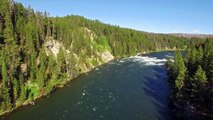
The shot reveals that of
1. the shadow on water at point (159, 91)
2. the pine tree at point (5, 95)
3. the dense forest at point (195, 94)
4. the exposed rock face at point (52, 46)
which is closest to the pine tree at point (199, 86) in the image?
the dense forest at point (195, 94)

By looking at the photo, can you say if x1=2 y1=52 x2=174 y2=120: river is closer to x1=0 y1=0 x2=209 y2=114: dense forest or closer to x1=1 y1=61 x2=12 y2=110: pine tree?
x1=1 y1=61 x2=12 y2=110: pine tree

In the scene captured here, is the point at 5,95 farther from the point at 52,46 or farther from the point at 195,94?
the point at 52,46

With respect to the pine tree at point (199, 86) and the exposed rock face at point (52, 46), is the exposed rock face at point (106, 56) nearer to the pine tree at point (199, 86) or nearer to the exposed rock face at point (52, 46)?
the exposed rock face at point (52, 46)

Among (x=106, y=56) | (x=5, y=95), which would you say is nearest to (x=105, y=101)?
(x=5, y=95)

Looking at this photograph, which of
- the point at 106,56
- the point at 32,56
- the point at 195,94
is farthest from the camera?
the point at 106,56

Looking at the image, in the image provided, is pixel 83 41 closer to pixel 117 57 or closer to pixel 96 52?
pixel 96 52

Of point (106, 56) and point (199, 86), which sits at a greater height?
point (199, 86)

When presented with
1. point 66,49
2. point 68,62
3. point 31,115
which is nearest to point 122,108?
point 31,115
